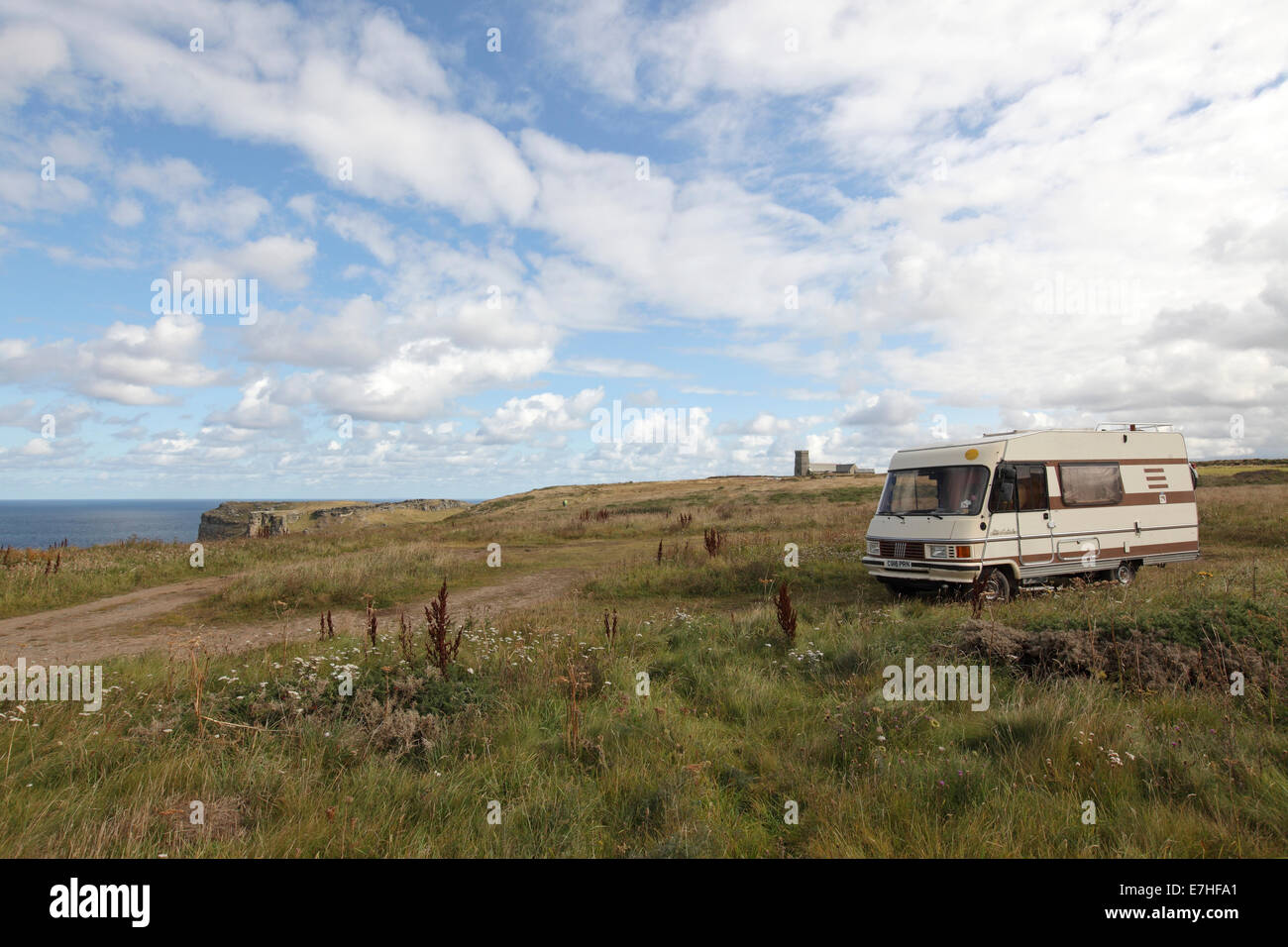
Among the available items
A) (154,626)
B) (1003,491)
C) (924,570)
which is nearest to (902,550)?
(924,570)

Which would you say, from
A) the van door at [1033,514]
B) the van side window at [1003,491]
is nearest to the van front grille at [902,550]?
the van side window at [1003,491]

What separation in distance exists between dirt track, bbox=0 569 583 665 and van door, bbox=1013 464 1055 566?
9177 mm

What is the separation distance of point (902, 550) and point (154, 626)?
43.8ft

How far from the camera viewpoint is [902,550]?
11.6 m

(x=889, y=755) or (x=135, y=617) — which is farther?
(x=135, y=617)

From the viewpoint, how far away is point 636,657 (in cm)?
771

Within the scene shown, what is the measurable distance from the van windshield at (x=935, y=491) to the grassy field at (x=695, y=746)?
2615 mm

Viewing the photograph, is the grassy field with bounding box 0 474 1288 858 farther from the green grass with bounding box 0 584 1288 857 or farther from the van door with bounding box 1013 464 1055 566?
the van door with bounding box 1013 464 1055 566

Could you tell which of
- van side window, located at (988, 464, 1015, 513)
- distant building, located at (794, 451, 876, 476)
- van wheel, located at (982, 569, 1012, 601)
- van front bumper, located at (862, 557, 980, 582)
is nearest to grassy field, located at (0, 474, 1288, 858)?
van front bumper, located at (862, 557, 980, 582)

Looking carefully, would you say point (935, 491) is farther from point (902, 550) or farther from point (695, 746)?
point (695, 746)

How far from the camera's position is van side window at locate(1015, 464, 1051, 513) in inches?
444
